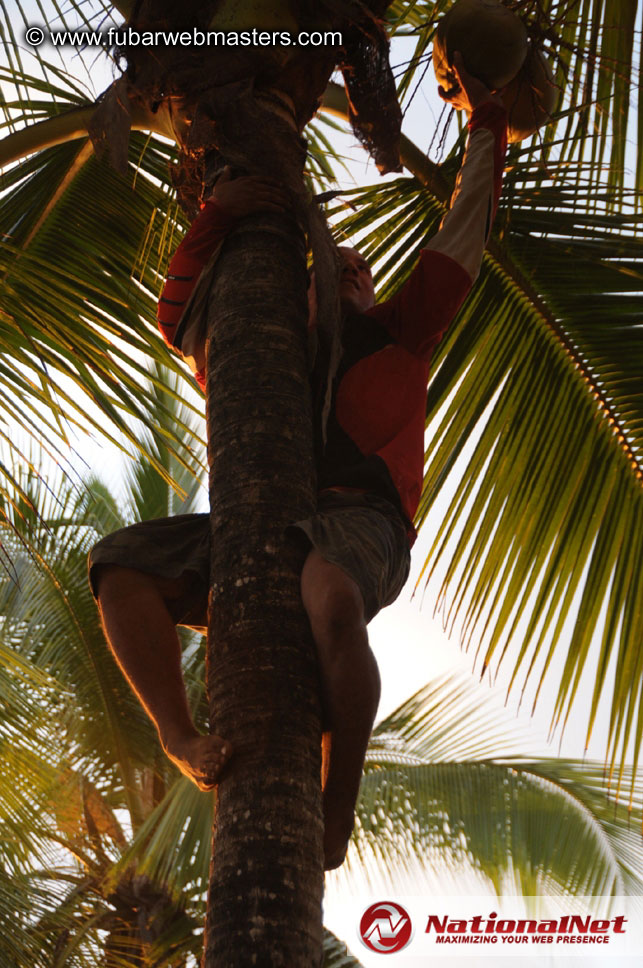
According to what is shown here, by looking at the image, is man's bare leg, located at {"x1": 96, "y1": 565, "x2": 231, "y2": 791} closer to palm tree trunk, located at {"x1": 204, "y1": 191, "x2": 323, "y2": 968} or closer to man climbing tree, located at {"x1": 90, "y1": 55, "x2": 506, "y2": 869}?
man climbing tree, located at {"x1": 90, "y1": 55, "x2": 506, "y2": 869}

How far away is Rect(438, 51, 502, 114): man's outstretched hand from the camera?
2891 millimetres

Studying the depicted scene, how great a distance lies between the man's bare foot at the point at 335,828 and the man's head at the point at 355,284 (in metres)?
1.42

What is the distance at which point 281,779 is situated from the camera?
1611mm

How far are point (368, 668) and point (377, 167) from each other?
5.54 ft

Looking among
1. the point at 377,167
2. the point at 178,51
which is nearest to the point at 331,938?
the point at 377,167

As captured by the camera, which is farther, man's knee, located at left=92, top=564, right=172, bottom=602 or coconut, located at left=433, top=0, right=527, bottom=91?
coconut, located at left=433, top=0, right=527, bottom=91

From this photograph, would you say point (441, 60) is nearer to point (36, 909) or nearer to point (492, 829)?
point (36, 909)

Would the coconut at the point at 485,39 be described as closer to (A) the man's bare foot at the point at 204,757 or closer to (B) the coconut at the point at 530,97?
(B) the coconut at the point at 530,97

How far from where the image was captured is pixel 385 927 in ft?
14.1

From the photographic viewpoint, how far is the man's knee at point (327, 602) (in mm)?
1820

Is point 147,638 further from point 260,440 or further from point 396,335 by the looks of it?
point 396,335

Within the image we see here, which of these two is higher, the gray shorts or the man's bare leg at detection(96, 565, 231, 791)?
the gray shorts

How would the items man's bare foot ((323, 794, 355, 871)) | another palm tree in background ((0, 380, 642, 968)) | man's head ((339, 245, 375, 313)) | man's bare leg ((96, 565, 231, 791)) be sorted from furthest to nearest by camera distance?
another palm tree in background ((0, 380, 642, 968)) < man's head ((339, 245, 375, 313)) < man's bare leg ((96, 565, 231, 791)) < man's bare foot ((323, 794, 355, 871))

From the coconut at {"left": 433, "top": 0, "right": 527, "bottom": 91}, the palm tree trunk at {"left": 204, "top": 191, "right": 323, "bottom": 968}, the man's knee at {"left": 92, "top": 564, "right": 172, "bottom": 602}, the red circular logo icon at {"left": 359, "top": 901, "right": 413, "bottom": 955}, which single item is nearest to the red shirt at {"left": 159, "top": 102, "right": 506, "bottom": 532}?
the coconut at {"left": 433, "top": 0, "right": 527, "bottom": 91}
